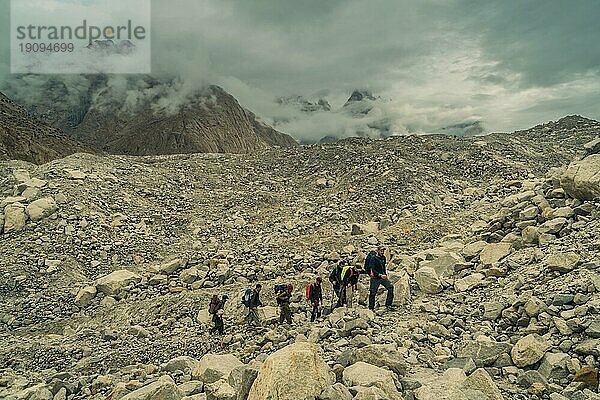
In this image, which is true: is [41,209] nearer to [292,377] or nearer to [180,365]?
[180,365]

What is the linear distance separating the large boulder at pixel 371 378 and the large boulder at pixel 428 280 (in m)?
4.62

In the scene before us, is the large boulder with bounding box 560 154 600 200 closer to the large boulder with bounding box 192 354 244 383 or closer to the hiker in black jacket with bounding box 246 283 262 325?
the hiker in black jacket with bounding box 246 283 262 325

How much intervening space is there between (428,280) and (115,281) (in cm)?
934

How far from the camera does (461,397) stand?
5723 millimetres

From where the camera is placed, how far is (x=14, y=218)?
15.4 metres

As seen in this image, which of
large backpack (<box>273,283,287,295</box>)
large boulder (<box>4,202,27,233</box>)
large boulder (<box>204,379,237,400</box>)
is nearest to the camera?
large boulder (<box>204,379,237,400</box>)

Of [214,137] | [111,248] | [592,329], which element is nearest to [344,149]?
[111,248]

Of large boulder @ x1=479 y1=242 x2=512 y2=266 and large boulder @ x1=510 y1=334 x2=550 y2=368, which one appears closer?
large boulder @ x1=510 y1=334 x2=550 y2=368

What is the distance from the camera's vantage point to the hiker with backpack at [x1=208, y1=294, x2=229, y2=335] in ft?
34.7

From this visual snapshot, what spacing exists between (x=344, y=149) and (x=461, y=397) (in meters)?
17.8

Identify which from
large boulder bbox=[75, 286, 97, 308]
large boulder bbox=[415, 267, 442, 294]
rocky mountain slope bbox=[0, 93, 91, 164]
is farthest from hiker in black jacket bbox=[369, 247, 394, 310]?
rocky mountain slope bbox=[0, 93, 91, 164]

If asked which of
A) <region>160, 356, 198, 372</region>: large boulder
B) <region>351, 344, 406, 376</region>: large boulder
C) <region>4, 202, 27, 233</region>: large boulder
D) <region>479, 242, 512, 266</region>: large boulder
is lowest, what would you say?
<region>160, 356, 198, 372</region>: large boulder

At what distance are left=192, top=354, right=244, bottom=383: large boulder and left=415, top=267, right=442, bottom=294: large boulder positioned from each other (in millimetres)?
5129

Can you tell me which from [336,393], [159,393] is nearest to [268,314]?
[159,393]
